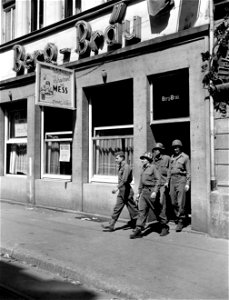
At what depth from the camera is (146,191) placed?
309 inches

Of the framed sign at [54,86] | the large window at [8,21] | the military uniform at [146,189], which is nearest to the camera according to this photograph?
the military uniform at [146,189]

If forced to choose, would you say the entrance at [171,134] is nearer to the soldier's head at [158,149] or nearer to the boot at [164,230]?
the soldier's head at [158,149]

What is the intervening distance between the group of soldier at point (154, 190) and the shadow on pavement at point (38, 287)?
256 cm

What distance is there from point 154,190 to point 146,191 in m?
0.19

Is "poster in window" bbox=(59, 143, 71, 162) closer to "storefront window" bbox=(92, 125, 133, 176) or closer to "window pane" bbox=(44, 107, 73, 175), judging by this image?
"window pane" bbox=(44, 107, 73, 175)

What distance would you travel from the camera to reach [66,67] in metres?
11.5

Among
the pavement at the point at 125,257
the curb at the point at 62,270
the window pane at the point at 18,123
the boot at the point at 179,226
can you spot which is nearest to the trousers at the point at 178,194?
the boot at the point at 179,226

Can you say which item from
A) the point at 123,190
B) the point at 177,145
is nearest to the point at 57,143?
the point at 123,190

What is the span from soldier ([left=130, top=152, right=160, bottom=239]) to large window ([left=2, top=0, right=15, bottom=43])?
29.5ft

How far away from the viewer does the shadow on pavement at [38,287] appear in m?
5.01

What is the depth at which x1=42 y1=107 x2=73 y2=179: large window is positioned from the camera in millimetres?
11852

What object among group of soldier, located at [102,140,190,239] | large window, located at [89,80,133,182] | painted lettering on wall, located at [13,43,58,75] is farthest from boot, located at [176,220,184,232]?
painted lettering on wall, located at [13,43,58,75]

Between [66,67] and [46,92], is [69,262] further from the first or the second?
[66,67]

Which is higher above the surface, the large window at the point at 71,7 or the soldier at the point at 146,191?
the large window at the point at 71,7
